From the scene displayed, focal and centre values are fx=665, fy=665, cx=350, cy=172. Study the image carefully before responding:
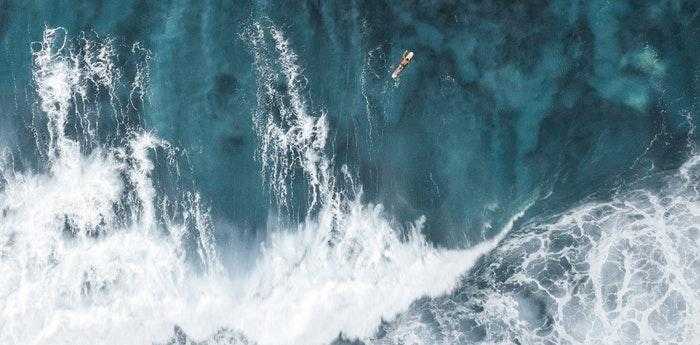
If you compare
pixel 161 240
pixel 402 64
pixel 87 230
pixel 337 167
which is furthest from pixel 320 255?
pixel 87 230

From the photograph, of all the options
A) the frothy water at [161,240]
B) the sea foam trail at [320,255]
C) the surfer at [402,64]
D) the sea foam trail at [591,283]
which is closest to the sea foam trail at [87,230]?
the frothy water at [161,240]

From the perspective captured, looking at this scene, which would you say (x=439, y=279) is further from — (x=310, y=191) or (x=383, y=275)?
(x=310, y=191)

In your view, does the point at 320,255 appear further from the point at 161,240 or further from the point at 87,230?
the point at 87,230

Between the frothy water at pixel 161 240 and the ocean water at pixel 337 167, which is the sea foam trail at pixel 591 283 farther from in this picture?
the frothy water at pixel 161 240

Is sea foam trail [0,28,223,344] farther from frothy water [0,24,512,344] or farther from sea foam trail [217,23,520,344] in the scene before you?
sea foam trail [217,23,520,344]

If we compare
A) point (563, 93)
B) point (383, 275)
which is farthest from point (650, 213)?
point (383, 275)

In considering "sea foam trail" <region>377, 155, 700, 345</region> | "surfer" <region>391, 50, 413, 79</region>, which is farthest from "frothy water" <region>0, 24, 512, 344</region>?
"surfer" <region>391, 50, 413, 79</region>
